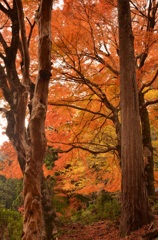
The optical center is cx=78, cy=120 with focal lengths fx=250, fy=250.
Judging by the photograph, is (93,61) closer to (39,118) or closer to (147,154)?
(147,154)

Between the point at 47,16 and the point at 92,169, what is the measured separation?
8.73 metres

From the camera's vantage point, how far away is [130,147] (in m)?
5.00

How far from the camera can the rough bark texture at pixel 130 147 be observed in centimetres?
469

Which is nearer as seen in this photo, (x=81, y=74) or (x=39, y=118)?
(x=39, y=118)

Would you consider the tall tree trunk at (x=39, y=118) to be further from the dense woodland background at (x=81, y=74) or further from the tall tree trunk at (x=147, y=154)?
the tall tree trunk at (x=147, y=154)

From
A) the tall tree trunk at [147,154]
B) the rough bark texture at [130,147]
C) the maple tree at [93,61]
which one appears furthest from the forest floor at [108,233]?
the maple tree at [93,61]

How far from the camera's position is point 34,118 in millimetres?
3369

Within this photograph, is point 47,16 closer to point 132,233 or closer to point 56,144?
point 132,233

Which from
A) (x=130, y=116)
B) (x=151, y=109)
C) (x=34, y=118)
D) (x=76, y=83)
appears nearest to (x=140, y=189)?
(x=130, y=116)

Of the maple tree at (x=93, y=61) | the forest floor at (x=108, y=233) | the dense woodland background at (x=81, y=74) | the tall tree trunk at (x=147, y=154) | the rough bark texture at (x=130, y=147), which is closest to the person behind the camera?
the forest floor at (x=108, y=233)

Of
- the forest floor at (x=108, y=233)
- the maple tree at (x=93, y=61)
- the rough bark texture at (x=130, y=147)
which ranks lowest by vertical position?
the forest floor at (x=108, y=233)

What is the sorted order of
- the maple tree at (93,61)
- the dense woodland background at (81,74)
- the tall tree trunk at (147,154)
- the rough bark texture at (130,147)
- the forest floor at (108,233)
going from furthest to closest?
the tall tree trunk at (147,154)
the maple tree at (93,61)
the dense woodland background at (81,74)
the rough bark texture at (130,147)
the forest floor at (108,233)

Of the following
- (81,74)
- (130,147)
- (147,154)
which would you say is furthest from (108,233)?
(81,74)

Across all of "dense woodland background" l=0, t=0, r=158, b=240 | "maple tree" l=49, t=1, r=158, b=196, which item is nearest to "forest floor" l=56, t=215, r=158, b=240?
"dense woodland background" l=0, t=0, r=158, b=240
